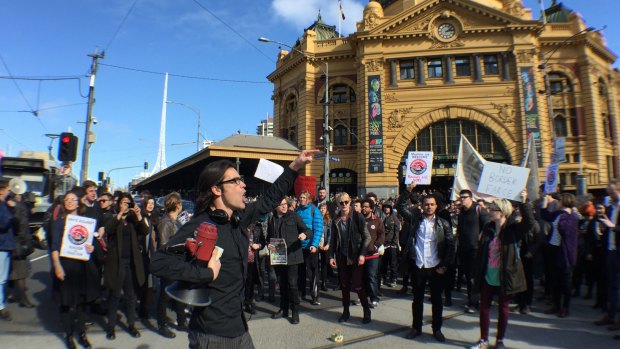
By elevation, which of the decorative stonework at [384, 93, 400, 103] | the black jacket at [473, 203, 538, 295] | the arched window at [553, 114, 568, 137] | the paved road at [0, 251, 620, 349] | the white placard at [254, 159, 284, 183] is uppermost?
the decorative stonework at [384, 93, 400, 103]

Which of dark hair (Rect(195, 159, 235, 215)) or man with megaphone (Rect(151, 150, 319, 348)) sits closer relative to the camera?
man with megaphone (Rect(151, 150, 319, 348))

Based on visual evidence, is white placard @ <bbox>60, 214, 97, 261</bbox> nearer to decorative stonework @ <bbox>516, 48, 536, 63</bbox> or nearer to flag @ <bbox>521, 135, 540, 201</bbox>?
flag @ <bbox>521, 135, 540, 201</bbox>

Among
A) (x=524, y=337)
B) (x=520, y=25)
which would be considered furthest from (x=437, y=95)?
(x=524, y=337)

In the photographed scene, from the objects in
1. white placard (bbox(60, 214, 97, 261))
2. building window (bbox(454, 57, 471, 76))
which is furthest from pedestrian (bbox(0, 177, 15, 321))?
building window (bbox(454, 57, 471, 76))

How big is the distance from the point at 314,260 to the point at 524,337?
386cm

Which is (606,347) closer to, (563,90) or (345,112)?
(345,112)

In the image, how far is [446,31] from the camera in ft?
91.9

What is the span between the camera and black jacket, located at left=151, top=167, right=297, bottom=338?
202 cm

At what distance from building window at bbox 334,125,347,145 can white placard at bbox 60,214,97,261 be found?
26.6 metres

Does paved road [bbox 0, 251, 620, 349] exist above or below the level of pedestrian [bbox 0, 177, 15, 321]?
below

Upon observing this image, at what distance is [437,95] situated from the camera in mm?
27781

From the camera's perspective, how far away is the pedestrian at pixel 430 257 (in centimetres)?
535

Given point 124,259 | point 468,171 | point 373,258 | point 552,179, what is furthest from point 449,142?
point 124,259

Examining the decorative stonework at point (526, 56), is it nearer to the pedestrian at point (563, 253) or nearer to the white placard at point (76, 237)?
the pedestrian at point (563, 253)
